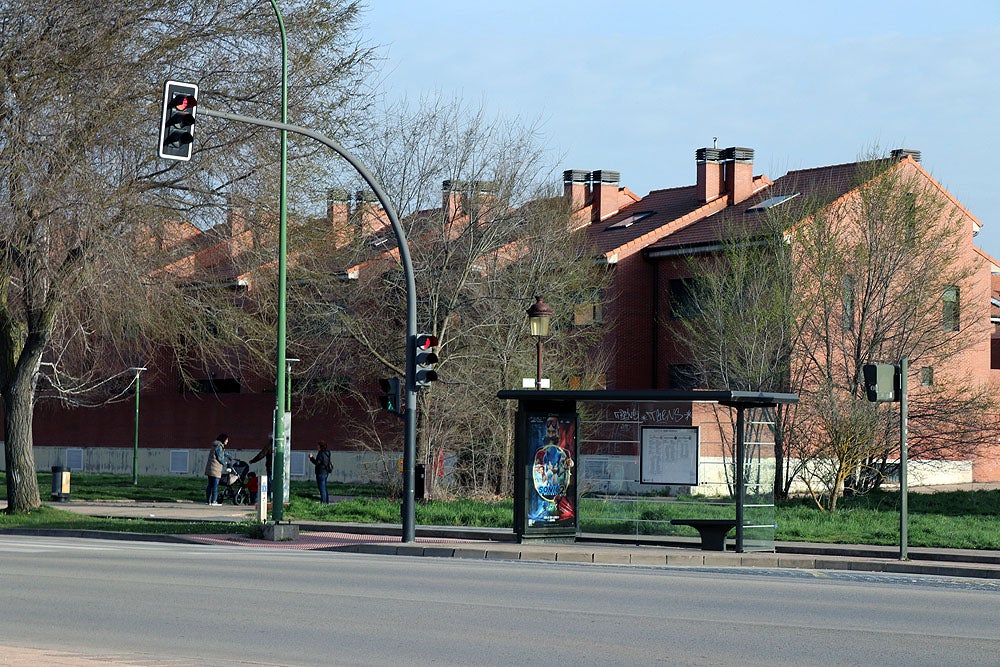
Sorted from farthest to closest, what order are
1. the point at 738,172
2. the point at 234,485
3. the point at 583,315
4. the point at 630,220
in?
1. the point at 630,220
2. the point at 738,172
3. the point at 583,315
4. the point at 234,485

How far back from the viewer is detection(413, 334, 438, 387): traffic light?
21469 mm

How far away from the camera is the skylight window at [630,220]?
50.4 metres

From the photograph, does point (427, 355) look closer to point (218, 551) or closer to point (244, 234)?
point (218, 551)

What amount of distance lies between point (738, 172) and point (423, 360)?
30107mm

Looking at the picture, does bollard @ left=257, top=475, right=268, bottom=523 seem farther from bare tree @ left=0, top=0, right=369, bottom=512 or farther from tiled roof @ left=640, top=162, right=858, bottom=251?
tiled roof @ left=640, top=162, right=858, bottom=251

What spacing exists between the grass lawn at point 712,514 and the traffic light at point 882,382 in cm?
331

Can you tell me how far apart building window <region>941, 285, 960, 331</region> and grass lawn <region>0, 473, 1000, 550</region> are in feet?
14.7

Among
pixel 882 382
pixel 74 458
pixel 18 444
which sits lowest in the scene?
pixel 74 458

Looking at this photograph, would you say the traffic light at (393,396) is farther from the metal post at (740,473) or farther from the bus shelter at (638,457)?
the metal post at (740,473)

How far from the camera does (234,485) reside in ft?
114

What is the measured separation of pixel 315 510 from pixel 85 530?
A: 19.7 feet

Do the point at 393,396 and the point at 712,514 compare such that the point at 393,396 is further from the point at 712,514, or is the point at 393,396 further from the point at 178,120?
the point at 178,120

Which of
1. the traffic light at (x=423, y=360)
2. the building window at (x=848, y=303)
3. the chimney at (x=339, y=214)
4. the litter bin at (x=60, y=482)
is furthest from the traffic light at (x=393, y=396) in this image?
the building window at (x=848, y=303)

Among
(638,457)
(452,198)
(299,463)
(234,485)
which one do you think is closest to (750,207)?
(452,198)
